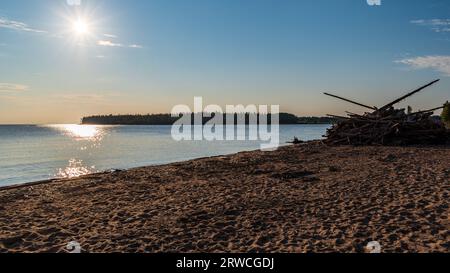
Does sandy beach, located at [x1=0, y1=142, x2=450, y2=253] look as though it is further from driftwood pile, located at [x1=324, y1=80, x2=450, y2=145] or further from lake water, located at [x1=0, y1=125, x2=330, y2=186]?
lake water, located at [x1=0, y1=125, x2=330, y2=186]

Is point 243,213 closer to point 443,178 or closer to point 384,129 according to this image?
point 443,178

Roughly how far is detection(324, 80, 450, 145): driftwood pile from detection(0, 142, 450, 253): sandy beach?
9523mm

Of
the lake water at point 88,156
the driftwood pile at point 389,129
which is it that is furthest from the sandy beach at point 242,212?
the lake water at point 88,156

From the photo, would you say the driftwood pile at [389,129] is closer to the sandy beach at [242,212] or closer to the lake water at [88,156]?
the sandy beach at [242,212]

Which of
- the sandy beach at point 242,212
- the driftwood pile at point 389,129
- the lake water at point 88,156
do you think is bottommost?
the lake water at point 88,156

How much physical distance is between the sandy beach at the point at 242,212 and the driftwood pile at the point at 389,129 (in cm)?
952

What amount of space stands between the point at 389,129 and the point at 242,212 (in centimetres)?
1749

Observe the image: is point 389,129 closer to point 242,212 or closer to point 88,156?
point 242,212

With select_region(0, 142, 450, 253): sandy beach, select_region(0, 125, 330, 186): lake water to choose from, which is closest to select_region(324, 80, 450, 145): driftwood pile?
select_region(0, 142, 450, 253): sandy beach

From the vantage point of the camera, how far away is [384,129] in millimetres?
22641

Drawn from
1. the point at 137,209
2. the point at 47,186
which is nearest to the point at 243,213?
the point at 137,209

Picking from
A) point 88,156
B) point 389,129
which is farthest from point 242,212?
point 88,156

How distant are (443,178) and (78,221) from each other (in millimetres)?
9214

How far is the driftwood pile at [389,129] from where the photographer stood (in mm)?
21766
